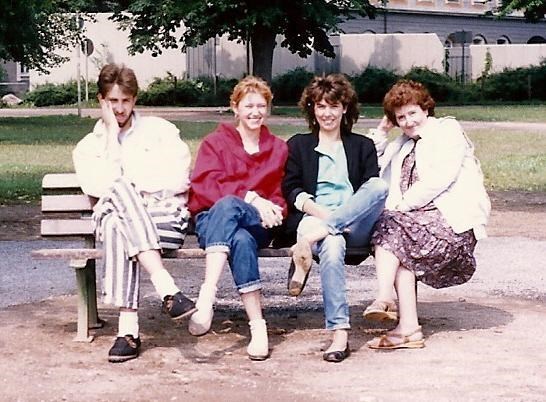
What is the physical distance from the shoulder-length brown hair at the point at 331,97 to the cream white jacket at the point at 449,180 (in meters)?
0.43

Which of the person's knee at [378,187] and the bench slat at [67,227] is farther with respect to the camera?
the bench slat at [67,227]

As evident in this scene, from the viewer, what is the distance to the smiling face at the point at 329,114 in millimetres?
6895

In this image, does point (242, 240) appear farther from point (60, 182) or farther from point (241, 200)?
point (60, 182)

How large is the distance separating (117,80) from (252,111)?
79 centimetres

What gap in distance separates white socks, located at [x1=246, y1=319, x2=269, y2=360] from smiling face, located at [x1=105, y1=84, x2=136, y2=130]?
4.67 feet

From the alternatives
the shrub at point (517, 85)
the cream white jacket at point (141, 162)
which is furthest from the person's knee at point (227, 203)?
the shrub at point (517, 85)

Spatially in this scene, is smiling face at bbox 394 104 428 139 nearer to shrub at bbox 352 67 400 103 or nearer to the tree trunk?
the tree trunk

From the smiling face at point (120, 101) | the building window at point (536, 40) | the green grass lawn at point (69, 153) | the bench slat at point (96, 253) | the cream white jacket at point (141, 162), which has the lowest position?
the green grass lawn at point (69, 153)

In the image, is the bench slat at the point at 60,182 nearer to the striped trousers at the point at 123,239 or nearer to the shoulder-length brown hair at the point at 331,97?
the striped trousers at the point at 123,239

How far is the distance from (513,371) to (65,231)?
2658 mm

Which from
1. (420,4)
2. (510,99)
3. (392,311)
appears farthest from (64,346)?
(420,4)

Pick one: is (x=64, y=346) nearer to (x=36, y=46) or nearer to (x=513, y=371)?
(x=513, y=371)

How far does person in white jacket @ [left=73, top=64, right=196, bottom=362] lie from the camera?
645cm

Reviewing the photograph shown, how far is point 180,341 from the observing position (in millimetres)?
6898
